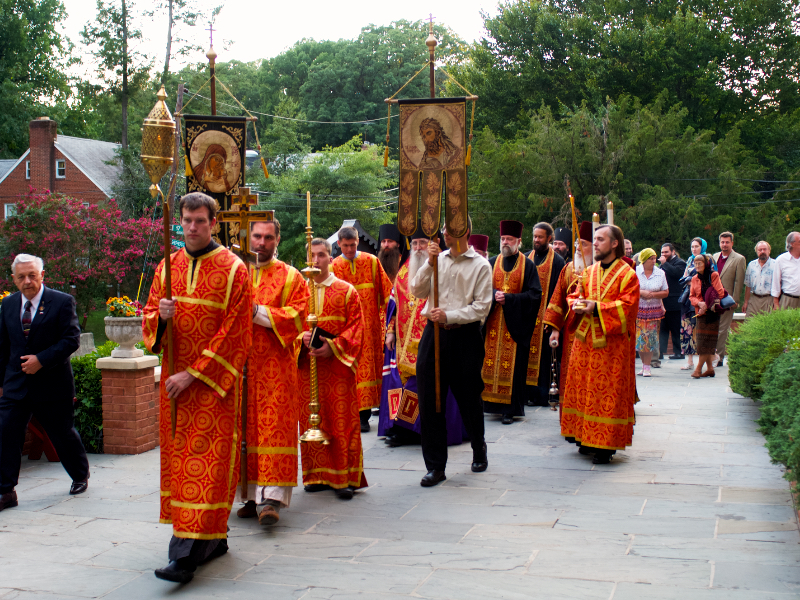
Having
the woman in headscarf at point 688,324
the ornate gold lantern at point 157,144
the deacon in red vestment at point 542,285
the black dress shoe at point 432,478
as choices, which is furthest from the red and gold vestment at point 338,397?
the woman in headscarf at point 688,324

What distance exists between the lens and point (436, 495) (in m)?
6.20

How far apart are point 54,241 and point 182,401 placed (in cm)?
2313

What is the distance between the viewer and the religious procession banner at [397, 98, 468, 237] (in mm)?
6629

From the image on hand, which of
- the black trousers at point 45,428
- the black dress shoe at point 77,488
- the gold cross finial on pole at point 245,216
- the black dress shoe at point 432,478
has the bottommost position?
the black dress shoe at point 77,488

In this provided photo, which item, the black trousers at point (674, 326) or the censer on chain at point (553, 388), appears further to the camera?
the black trousers at point (674, 326)

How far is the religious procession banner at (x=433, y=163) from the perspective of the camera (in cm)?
663

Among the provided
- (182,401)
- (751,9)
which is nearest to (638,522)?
(182,401)

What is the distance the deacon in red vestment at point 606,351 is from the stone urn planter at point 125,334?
3891 millimetres

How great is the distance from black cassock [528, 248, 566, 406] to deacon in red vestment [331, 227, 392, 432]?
6.71 ft

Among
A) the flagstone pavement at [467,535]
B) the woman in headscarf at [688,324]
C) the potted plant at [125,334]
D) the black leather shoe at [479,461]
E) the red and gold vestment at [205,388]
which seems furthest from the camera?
the woman in headscarf at [688,324]

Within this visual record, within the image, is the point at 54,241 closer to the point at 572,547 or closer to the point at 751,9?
the point at 572,547

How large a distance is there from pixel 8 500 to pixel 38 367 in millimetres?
949

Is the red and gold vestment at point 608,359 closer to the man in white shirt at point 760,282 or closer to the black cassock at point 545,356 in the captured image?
the black cassock at point 545,356

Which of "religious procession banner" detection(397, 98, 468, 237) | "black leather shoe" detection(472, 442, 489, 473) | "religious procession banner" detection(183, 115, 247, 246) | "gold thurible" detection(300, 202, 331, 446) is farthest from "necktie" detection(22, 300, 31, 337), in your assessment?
"black leather shoe" detection(472, 442, 489, 473)
